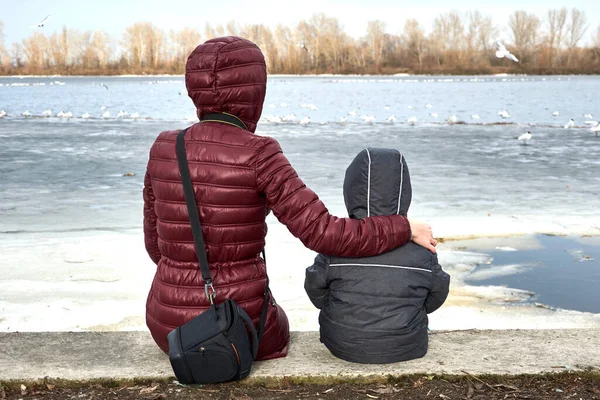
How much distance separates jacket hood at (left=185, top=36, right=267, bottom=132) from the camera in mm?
2771

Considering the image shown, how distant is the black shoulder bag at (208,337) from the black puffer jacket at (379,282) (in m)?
0.40

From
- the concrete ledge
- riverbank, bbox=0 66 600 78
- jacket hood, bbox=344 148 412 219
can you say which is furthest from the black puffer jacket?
riverbank, bbox=0 66 600 78

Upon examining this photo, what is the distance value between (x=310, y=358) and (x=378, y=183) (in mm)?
790

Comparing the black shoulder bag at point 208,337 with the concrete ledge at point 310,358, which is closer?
the black shoulder bag at point 208,337

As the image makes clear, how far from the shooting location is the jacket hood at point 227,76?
277 centimetres

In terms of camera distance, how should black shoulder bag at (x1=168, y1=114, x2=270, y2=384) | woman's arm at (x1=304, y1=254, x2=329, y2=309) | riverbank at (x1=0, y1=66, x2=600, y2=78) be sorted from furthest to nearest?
riverbank at (x1=0, y1=66, x2=600, y2=78)
woman's arm at (x1=304, y1=254, x2=329, y2=309)
black shoulder bag at (x1=168, y1=114, x2=270, y2=384)

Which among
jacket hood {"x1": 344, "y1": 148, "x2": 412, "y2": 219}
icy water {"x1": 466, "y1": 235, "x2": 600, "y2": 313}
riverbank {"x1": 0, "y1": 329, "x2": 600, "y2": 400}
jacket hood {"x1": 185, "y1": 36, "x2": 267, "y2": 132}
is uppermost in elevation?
jacket hood {"x1": 185, "y1": 36, "x2": 267, "y2": 132}

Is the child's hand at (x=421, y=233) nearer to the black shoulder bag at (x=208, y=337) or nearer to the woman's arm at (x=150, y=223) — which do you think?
the black shoulder bag at (x=208, y=337)

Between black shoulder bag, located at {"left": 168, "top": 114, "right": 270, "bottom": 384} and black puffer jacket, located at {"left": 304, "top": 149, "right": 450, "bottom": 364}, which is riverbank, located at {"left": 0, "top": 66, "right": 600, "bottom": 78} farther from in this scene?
black shoulder bag, located at {"left": 168, "top": 114, "right": 270, "bottom": 384}

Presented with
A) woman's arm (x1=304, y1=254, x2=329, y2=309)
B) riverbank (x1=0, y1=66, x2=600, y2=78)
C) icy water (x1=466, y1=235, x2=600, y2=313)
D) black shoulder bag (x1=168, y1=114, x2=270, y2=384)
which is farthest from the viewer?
riverbank (x1=0, y1=66, x2=600, y2=78)

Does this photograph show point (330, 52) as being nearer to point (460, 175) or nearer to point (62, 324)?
point (460, 175)

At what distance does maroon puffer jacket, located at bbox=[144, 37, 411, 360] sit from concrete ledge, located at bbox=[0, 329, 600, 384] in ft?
0.85

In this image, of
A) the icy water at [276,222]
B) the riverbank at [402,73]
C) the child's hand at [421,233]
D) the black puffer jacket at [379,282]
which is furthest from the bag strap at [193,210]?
the riverbank at [402,73]

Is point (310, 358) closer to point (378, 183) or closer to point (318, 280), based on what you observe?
point (318, 280)
